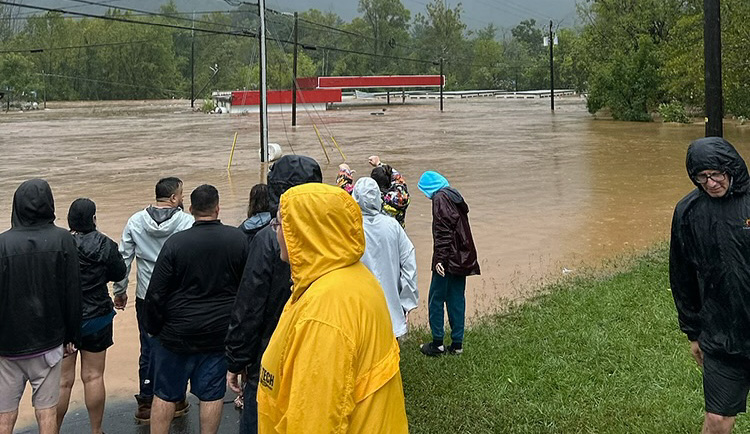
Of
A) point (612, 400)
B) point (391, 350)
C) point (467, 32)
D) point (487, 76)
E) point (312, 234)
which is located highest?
point (467, 32)

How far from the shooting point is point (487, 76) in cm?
11006

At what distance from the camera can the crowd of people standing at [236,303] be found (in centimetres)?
228

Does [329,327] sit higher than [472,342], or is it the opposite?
[329,327]

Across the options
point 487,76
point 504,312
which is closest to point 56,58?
point 487,76

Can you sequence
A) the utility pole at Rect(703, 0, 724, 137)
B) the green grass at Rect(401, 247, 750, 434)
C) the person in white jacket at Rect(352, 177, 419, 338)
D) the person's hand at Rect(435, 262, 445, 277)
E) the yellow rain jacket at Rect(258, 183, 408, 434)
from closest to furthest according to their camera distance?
the yellow rain jacket at Rect(258, 183, 408, 434) → the green grass at Rect(401, 247, 750, 434) → the person in white jacket at Rect(352, 177, 419, 338) → the person's hand at Rect(435, 262, 445, 277) → the utility pole at Rect(703, 0, 724, 137)

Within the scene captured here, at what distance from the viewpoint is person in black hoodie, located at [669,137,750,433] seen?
344 centimetres

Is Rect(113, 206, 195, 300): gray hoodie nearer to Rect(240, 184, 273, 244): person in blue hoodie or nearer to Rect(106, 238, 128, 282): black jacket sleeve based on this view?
Rect(106, 238, 128, 282): black jacket sleeve

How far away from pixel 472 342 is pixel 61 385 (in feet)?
10.7

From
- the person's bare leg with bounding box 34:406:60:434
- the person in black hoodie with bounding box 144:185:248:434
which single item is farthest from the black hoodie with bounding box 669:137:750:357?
the person's bare leg with bounding box 34:406:60:434

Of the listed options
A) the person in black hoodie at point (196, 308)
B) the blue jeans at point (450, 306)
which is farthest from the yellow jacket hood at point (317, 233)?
the blue jeans at point (450, 306)

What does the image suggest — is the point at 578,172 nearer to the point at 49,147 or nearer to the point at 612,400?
the point at 612,400

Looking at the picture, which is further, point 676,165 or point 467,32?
point 467,32

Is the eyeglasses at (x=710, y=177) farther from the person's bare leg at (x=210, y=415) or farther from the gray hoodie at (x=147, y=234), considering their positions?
the gray hoodie at (x=147, y=234)

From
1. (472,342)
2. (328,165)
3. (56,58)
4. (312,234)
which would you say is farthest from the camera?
(56,58)
